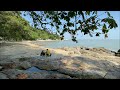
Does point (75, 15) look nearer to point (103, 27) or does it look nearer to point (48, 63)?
point (103, 27)

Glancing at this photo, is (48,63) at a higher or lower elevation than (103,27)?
lower
